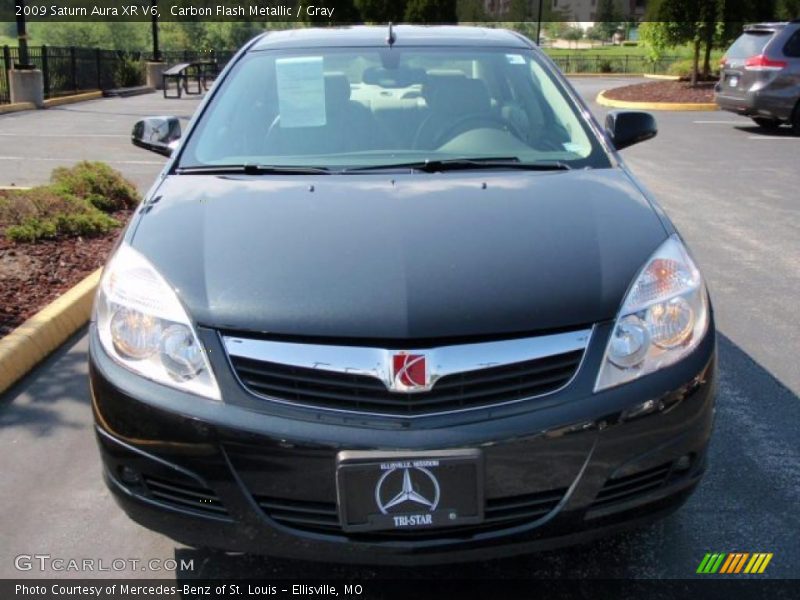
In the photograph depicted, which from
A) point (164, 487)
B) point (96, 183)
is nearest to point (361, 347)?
point (164, 487)

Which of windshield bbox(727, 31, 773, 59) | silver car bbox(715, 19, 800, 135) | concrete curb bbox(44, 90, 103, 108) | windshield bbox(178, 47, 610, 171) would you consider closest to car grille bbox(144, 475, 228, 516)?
windshield bbox(178, 47, 610, 171)

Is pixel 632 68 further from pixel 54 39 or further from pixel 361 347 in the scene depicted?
pixel 361 347

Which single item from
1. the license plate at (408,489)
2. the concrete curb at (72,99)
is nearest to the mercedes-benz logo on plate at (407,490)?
the license plate at (408,489)

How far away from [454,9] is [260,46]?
1513 inches

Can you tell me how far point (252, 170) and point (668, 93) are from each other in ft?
66.5

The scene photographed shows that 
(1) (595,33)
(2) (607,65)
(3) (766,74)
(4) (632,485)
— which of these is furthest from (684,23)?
(1) (595,33)

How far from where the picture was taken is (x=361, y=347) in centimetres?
238

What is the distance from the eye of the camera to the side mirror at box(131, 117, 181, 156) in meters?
4.24

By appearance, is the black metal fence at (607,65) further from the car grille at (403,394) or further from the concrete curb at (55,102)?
the car grille at (403,394)

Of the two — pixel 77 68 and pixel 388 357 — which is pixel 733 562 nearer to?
pixel 388 357

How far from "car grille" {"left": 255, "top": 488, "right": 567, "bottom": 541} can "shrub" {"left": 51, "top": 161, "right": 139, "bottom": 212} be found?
534 centimetres

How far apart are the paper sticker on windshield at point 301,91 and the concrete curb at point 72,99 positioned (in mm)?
19386

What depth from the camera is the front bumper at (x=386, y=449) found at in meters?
2.33

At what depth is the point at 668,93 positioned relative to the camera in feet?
71.8
